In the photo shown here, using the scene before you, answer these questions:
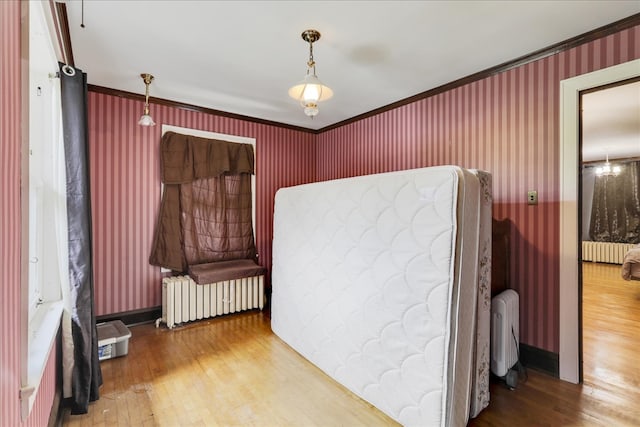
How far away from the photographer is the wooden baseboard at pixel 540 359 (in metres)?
2.29

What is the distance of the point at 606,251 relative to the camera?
6867 millimetres

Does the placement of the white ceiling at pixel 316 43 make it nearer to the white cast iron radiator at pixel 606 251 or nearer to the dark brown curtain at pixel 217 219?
the dark brown curtain at pixel 217 219

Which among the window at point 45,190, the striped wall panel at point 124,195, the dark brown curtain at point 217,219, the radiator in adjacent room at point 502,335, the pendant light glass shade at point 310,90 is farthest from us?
the dark brown curtain at point 217,219

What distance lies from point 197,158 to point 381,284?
106 inches

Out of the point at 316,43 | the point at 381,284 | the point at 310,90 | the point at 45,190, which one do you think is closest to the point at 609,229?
the point at 381,284

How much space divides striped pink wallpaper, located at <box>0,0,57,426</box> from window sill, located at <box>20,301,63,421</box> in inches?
2.3

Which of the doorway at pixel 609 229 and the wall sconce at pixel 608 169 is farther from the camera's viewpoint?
the wall sconce at pixel 608 169

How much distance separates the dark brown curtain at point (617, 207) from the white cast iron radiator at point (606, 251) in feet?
0.40

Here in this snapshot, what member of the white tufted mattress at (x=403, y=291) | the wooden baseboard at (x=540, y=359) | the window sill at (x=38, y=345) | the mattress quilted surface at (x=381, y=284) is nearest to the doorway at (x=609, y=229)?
the wooden baseboard at (x=540, y=359)

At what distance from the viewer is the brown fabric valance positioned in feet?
11.1

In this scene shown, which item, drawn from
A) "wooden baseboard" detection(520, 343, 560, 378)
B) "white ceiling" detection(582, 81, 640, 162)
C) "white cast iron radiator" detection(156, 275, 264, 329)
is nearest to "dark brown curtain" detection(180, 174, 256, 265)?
"white cast iron radiator" detection(156, 275, 264, 329)

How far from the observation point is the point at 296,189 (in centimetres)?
272

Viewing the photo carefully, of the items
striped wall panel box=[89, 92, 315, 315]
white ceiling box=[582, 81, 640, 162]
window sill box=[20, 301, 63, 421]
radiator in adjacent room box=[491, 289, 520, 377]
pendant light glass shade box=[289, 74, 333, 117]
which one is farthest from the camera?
white ceiling box=[582, 81, 640, 162]

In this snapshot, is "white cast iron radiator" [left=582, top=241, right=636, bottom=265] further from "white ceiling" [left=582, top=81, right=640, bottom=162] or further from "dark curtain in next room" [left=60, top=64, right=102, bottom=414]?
"dark curtain in next room" [left=60, top=64, right=102, bottom=414]
